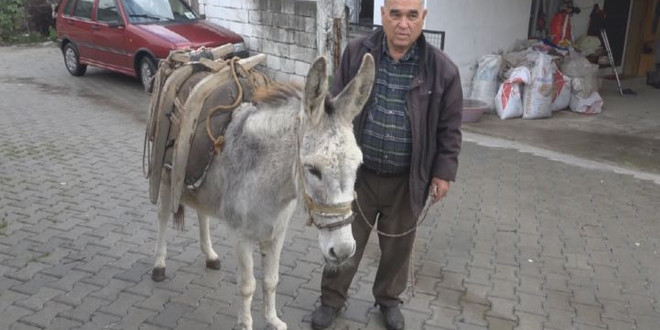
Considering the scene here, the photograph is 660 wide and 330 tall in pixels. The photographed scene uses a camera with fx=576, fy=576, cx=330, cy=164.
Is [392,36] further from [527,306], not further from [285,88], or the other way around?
[527,306]

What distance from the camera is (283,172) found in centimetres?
283

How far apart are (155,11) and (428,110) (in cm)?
846

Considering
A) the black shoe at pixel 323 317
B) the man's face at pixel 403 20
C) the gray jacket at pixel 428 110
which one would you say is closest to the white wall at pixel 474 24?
the gray jacket at pixel 428 110

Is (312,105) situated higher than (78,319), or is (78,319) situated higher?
(312,105)

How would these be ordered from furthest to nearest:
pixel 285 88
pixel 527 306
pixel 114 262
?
pixel 114 262
pixel 527 306
pixel 285 88

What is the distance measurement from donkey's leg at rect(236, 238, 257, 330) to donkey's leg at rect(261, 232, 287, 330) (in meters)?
0.10

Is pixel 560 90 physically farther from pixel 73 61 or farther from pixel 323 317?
pixel 73 61

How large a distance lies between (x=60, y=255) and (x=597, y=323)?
3.89m

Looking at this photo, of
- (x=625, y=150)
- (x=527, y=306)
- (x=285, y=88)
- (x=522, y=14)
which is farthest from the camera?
(x=522, y=14)

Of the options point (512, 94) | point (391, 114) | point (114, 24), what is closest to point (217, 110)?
point (391, 114)

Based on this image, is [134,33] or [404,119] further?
[134,33]

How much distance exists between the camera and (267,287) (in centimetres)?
346

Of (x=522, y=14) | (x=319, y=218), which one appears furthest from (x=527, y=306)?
(x=522, y=14)

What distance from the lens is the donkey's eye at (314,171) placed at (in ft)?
8.11
